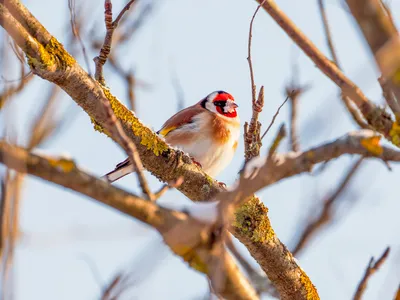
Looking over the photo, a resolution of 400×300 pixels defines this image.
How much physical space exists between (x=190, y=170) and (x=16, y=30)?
1.27m

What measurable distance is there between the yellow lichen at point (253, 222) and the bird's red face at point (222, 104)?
2687 mm

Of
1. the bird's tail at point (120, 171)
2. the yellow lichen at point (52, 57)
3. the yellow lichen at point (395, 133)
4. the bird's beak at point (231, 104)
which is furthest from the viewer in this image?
the bird's beak at point (231, 104)

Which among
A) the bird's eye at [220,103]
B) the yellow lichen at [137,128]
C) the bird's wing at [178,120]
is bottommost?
the yellow lichen at [137,128]

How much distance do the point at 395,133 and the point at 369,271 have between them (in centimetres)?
62

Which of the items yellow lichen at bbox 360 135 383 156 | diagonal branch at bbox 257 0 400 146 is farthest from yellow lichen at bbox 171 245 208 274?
diagonal branch at bbox 257 0 400 146

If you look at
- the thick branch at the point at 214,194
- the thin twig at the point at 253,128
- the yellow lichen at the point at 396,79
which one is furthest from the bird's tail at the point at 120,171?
the yellow lichen at the point at 396,79

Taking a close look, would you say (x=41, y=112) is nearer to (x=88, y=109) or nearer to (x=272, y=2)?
(x=88, y=109)

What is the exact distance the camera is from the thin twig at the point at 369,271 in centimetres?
250

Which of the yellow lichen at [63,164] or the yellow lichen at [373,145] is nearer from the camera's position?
the yellow lichen at [63,164]

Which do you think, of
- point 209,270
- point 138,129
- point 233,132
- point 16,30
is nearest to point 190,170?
point 138,129

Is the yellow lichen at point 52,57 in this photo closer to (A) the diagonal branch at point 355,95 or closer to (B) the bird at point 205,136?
(A) the diagonal branch at point 355,95

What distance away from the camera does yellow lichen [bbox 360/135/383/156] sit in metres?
2.46

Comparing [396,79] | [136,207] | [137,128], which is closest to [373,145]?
[396,79]

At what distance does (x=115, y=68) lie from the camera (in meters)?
6.20
